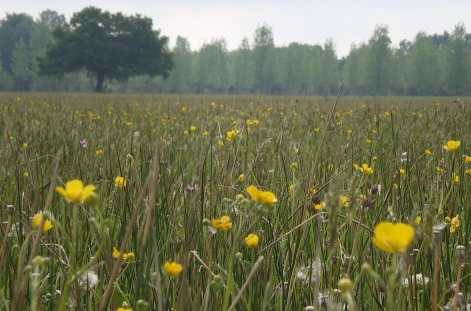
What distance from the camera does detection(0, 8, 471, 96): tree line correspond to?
4170 centimetres

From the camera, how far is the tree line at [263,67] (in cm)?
4170

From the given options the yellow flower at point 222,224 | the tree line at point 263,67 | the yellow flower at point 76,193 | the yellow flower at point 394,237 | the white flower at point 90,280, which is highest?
the tree line at point 263,67

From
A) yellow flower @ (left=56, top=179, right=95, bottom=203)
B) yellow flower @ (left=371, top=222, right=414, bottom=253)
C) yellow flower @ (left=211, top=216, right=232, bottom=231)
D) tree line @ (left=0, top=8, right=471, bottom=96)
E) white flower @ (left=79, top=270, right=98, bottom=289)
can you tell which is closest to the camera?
yellow flower @ (left=371, top=222, right=414, bottom=253)

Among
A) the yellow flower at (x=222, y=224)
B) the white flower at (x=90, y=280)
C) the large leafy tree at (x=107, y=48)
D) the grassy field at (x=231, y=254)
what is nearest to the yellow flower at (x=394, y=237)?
the grassy field at (x=231, y=254)

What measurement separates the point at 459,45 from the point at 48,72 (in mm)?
35210

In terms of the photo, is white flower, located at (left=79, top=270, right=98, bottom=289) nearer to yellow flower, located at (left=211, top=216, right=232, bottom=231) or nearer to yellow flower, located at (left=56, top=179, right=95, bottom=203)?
yellow flower, located at (left=211, top=216, right=232, bottom=231)

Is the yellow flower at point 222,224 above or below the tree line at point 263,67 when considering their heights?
below

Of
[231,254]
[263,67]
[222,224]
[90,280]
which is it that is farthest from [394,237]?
[263,67]

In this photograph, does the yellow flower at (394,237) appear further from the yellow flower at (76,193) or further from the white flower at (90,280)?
the white flower at (90,280)

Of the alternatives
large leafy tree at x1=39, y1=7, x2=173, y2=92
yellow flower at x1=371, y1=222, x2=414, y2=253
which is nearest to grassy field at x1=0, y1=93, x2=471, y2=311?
yellow flower at x1=371, y1=222, x2=414, y2=253

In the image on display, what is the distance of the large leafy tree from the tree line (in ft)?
0.35

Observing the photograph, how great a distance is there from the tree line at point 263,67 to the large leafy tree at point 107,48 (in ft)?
0.35

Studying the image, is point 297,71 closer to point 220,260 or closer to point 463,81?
point 463,81

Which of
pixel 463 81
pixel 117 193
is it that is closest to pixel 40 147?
pixel 117 193
